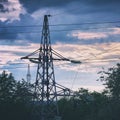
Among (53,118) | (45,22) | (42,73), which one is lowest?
(53,118)

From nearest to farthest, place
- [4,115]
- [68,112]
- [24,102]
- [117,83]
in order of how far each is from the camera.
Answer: [4,115], [24,102], [68,112], [117,83]

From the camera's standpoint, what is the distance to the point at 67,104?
120812mm

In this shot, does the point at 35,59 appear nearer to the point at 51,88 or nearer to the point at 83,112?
the point at 51,88

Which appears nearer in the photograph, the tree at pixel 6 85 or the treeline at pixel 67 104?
the treeline at pixel 67 104

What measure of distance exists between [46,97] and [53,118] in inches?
177

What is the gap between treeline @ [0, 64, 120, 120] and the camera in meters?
90.8

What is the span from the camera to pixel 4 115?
90.6 meters

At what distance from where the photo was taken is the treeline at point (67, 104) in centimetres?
9075

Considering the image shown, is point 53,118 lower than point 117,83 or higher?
lower

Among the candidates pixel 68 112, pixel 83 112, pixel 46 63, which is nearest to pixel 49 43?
pixel 46 63

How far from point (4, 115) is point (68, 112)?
59.0ft

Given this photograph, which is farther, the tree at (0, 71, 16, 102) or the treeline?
the tree at (0, 71, 16, 102)

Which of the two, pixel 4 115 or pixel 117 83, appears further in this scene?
pixel 117 83

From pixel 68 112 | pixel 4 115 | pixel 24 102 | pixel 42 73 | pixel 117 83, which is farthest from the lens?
pixel 117 83
